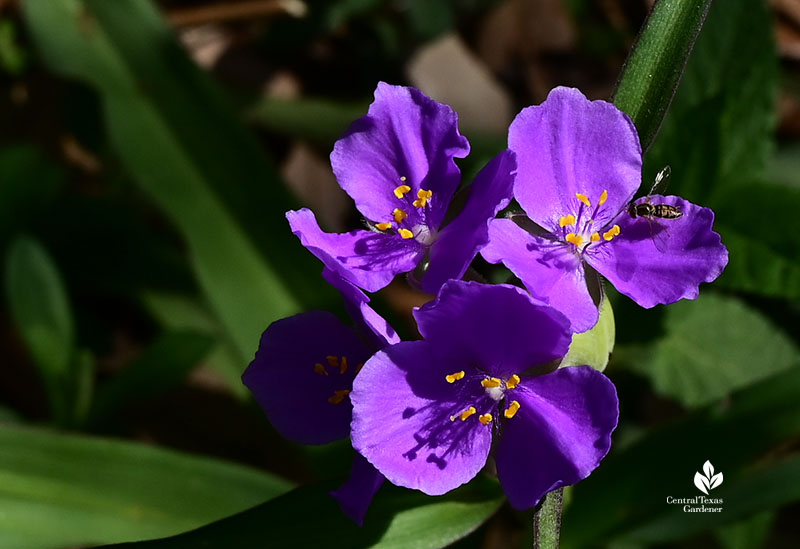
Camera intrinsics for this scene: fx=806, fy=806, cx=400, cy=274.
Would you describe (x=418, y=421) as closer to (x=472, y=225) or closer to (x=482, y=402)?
(x=482, y=402)

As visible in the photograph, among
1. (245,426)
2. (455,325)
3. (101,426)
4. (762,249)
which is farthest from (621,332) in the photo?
(101,426)

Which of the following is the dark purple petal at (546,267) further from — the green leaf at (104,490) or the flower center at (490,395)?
the green leaf at (104,490)

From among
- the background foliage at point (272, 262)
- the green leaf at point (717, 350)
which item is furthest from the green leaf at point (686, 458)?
the green leaf at point (717, 350)

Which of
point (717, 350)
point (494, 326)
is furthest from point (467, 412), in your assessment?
point (717, 350)

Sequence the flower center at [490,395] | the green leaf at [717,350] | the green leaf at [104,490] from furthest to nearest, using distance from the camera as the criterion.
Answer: the green leaf at [717,350] → the green leaf at [104,490] → the flower center at [490,395]

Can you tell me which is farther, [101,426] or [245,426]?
[245,426]

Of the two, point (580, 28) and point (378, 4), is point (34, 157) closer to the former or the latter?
point (378, 4)

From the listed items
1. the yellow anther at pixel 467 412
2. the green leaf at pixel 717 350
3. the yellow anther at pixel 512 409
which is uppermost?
the yellow anther at pixel 512 409
